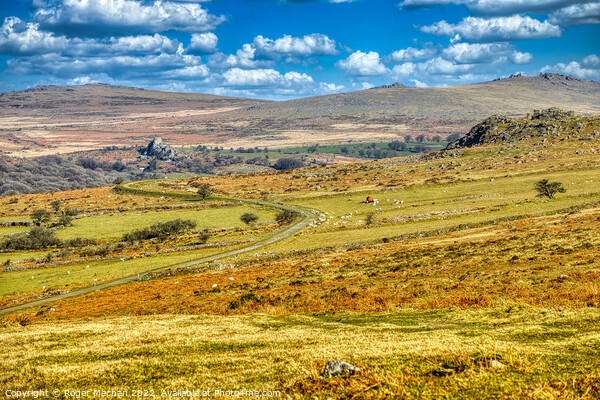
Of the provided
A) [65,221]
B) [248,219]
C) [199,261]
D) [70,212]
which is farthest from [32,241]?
[248,219]

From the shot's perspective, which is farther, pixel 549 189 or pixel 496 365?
pixel 549 189

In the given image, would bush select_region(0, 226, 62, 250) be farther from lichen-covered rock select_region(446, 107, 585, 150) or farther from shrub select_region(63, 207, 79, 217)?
lichen-covered rock select_region(446, 107, 585, 150)

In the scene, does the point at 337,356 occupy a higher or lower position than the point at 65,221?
higher

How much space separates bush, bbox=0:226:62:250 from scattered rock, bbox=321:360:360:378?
85743 millimetres

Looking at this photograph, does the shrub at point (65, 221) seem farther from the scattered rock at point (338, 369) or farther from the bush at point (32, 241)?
the scattered rock at point (338, 369)

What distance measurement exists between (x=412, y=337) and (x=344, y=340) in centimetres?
266

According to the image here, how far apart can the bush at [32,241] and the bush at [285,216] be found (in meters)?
42.4

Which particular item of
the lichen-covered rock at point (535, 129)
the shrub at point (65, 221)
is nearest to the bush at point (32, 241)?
the shrub at point (65, 221)

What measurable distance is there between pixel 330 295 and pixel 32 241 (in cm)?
7244

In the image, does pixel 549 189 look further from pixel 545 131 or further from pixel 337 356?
pixel 545 131

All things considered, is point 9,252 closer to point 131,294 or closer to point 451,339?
point 131,294

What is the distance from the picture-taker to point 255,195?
138 meters

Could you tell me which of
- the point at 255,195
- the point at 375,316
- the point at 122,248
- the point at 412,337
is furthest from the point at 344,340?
the point at 255,195

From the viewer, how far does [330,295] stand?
34.2m
